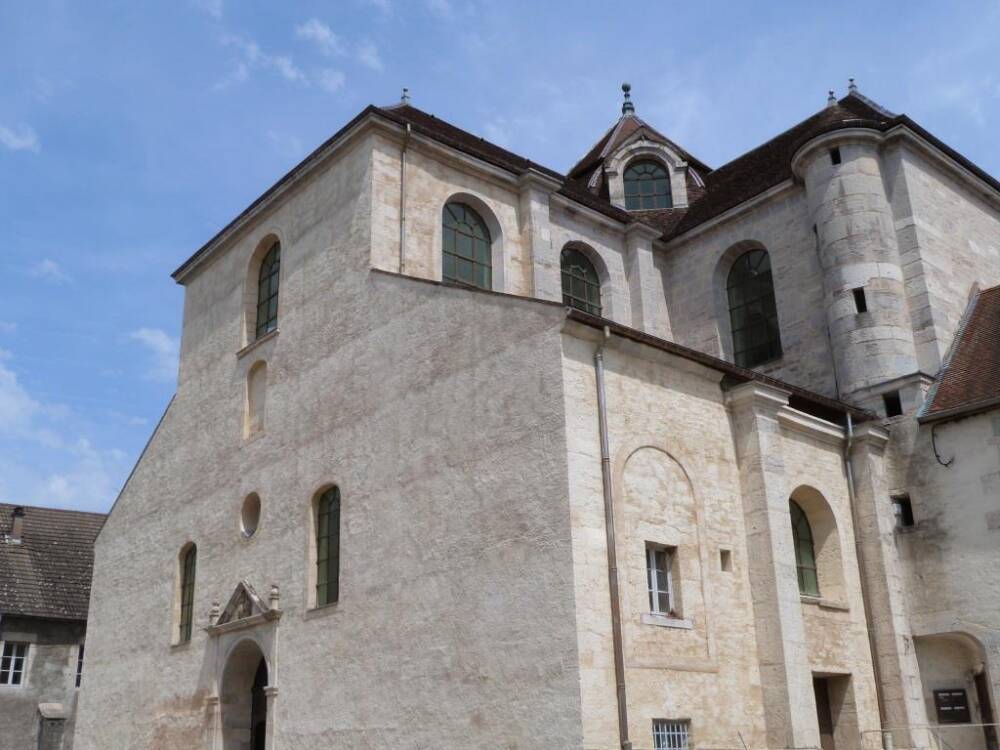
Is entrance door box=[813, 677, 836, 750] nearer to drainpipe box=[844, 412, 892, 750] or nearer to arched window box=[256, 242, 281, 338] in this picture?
drainpipe box=[844, 412, 892, 750]

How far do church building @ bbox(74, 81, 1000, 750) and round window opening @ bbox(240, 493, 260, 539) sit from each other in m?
0.05

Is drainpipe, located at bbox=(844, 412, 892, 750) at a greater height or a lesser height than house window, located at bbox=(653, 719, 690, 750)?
greater

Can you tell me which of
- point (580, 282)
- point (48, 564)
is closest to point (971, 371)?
point (580, 282)

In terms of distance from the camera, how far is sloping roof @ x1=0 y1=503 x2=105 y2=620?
2581 cm

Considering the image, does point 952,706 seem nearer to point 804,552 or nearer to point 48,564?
point 804,552

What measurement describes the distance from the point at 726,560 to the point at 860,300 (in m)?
6.76

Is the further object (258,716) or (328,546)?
(258,716)

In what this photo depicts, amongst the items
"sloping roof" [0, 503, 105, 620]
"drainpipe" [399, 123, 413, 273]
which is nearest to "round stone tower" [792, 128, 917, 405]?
"drainpipe" [399, 123, 413, 273]

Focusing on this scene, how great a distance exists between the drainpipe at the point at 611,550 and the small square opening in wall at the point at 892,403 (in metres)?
6.55

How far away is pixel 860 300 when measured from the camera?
17750 millimetres

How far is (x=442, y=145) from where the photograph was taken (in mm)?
17656

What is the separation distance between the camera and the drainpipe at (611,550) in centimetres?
1092

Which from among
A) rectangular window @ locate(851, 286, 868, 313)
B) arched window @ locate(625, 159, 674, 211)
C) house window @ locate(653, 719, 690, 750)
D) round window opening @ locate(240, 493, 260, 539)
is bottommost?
house window @ locate(653, 719, 690, 750)

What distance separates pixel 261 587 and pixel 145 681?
13.0ft
